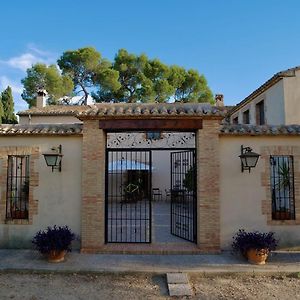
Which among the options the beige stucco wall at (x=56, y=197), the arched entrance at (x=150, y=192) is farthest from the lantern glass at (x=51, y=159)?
the arched entrance at (x=150, y=192)

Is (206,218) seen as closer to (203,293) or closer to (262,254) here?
(262,254)

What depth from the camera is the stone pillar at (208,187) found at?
281 inches

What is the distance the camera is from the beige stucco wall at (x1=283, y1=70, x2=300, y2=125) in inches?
463

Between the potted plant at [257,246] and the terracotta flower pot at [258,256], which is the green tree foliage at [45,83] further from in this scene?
the terracotta flower pot at [258,256]

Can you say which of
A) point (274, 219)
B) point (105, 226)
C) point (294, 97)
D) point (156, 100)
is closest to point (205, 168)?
point (274, 219)

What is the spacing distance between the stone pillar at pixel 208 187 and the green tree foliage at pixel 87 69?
19.7 meters

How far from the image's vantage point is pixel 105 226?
24.5 feet

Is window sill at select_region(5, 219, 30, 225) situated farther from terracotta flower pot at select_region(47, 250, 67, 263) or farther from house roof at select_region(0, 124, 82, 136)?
house roof at select_region(0, 124, 82, 136)

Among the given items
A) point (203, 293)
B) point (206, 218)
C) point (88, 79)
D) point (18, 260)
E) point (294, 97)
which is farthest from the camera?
point (88, 79)

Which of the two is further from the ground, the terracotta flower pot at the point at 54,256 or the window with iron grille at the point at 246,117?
the window with iron grille at the point at 246,117

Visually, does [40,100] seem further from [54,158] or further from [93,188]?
[93,188]

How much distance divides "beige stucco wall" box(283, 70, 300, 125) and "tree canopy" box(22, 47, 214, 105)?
14756mm

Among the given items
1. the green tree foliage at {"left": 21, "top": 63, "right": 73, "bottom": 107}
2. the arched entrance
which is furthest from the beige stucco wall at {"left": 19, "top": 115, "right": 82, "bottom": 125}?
the green tree foliage at {"left": 21, "top": 63, "right": 73, "bottom": 107}

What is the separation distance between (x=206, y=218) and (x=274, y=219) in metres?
1.69
